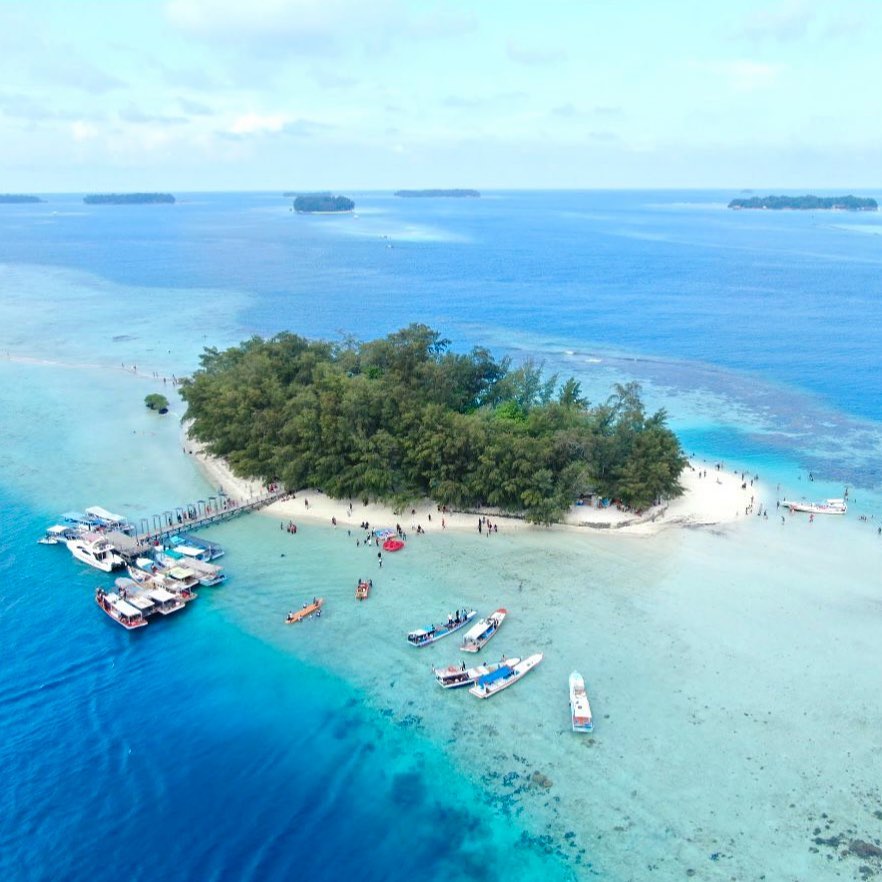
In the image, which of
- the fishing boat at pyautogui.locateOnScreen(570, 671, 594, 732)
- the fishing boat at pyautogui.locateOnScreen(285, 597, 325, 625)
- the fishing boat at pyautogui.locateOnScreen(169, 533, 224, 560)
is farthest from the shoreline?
the fishing boat at pyautogui.locateOnScreen(570, 671, 594, 732)

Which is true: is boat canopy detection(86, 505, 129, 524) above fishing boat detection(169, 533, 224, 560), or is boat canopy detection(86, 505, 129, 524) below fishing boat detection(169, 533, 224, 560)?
above

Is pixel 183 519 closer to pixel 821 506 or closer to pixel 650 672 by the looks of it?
pixel 650 672

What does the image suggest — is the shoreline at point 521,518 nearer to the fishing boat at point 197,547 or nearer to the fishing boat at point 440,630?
the fishing boat at point 197,547

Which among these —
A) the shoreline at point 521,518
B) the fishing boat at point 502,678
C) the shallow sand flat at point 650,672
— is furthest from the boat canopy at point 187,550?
the fishing boat at point 502,678

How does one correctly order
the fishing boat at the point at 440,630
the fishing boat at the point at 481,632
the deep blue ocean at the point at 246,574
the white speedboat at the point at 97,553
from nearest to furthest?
the deep blue ocean at the point at 246,574 → the fishing boat at the point at 481,632 → the fishing boat at the point at 440,630 → the white speedboat at the point at 97,553

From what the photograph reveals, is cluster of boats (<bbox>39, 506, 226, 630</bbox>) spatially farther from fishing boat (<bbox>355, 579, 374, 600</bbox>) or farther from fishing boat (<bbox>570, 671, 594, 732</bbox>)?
fishing boat (<bbox>570, 671, 594, 732</bbox>)

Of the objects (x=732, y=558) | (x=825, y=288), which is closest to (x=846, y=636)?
(x=732, y=558)

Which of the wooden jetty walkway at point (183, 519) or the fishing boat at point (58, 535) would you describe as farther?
the fishing boat at point (58, 535)
